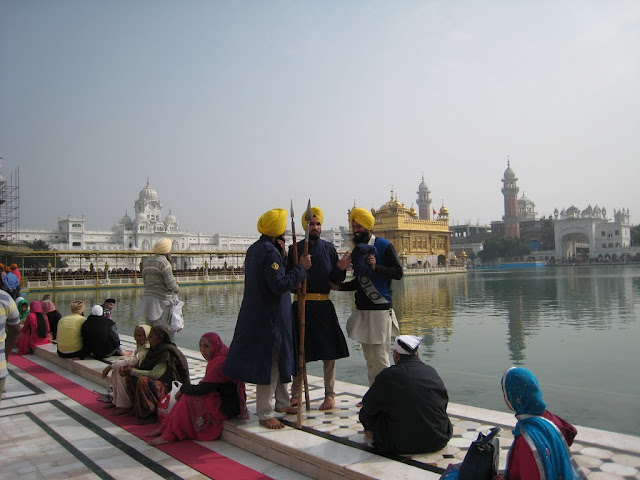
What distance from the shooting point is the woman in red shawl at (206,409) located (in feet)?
12.1

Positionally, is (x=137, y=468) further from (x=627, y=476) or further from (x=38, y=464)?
(x=627, y=476)

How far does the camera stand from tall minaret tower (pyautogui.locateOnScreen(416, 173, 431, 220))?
96.2 meters

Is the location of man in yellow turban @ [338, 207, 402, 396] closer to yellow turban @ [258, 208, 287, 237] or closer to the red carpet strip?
yellow turban @ [258, 208, 287, 237]

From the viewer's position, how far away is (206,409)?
12.2 feet

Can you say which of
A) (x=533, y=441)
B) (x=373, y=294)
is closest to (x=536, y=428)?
(x=533, y=441)

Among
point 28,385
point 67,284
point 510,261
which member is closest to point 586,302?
point 28,385

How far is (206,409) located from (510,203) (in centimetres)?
9840

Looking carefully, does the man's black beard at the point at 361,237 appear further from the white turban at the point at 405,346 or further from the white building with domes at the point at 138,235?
the white building with domes at the point at 138,235

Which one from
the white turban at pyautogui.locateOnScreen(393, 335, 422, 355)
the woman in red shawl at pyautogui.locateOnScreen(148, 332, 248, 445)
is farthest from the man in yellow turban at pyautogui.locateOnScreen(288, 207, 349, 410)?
the white turban at pyautogui.locateOnScreen(393, 335, 422, 355)

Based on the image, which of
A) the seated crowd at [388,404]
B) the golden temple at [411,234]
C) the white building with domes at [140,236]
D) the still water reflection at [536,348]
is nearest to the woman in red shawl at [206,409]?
the seated crowd at [388,404]

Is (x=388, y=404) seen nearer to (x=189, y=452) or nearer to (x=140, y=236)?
(x=189, y=452)

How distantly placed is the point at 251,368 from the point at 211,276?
34768 mm

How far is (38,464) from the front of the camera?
3301 mm

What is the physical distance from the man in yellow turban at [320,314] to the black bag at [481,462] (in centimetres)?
191
